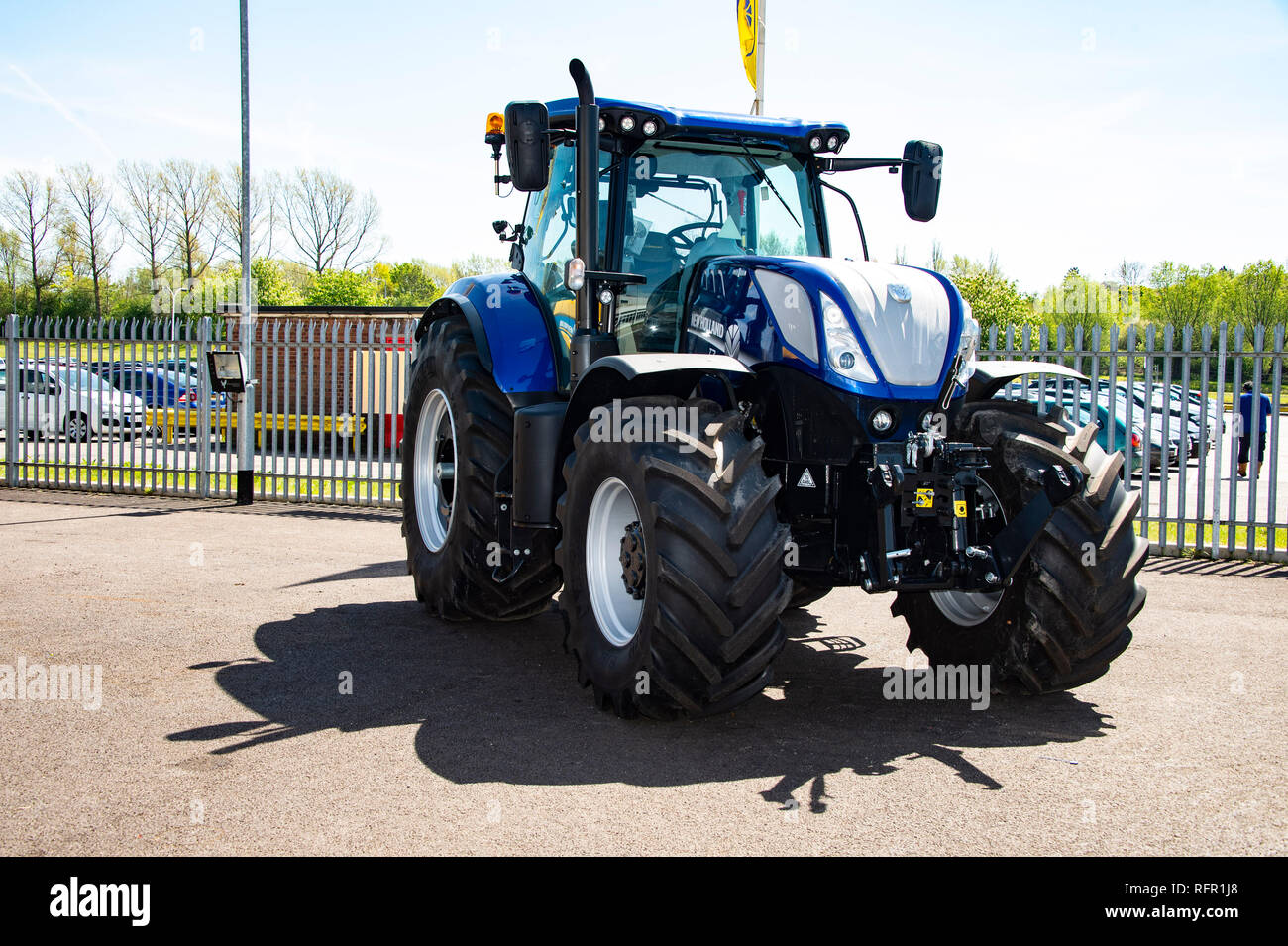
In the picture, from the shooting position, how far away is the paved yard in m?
3.89

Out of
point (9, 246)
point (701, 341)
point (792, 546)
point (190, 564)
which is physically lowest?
point (190, 564)

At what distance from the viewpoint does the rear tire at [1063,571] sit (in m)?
5.09

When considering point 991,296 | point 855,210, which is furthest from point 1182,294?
point 855,210

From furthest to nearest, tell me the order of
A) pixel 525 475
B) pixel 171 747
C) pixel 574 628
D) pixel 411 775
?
pixel 525 475, pixel 574 628, pixel 171 747, pixel 411 775

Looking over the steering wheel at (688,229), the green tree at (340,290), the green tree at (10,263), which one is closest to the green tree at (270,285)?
the green tree at (340,290)

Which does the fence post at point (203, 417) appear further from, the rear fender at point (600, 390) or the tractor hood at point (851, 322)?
the tractor hood at point (851, 322)

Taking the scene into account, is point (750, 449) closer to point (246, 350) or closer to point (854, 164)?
point (854, 164)

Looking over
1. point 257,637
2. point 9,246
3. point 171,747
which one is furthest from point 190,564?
point 9,246

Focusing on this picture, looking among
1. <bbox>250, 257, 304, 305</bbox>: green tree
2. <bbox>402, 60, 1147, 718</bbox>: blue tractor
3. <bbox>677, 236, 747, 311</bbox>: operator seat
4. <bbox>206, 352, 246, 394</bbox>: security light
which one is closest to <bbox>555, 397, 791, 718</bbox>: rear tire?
<bbox>402, 60, 1147, 718</bbox>: blue tractor

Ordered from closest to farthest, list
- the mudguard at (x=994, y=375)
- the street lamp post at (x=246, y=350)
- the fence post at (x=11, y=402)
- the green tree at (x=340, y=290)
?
the mudguard at (x=994, y=375)
the street lamp post at (x=246, y=350)
the fence post at (x=11, y=402)
the green tree at (x=340, y=290)

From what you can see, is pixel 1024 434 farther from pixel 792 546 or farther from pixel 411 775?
pixel 411 775

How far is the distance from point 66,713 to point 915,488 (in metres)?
3.98

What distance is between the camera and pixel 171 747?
4.74m

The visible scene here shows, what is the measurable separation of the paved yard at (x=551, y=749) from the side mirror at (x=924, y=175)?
2623 mm
